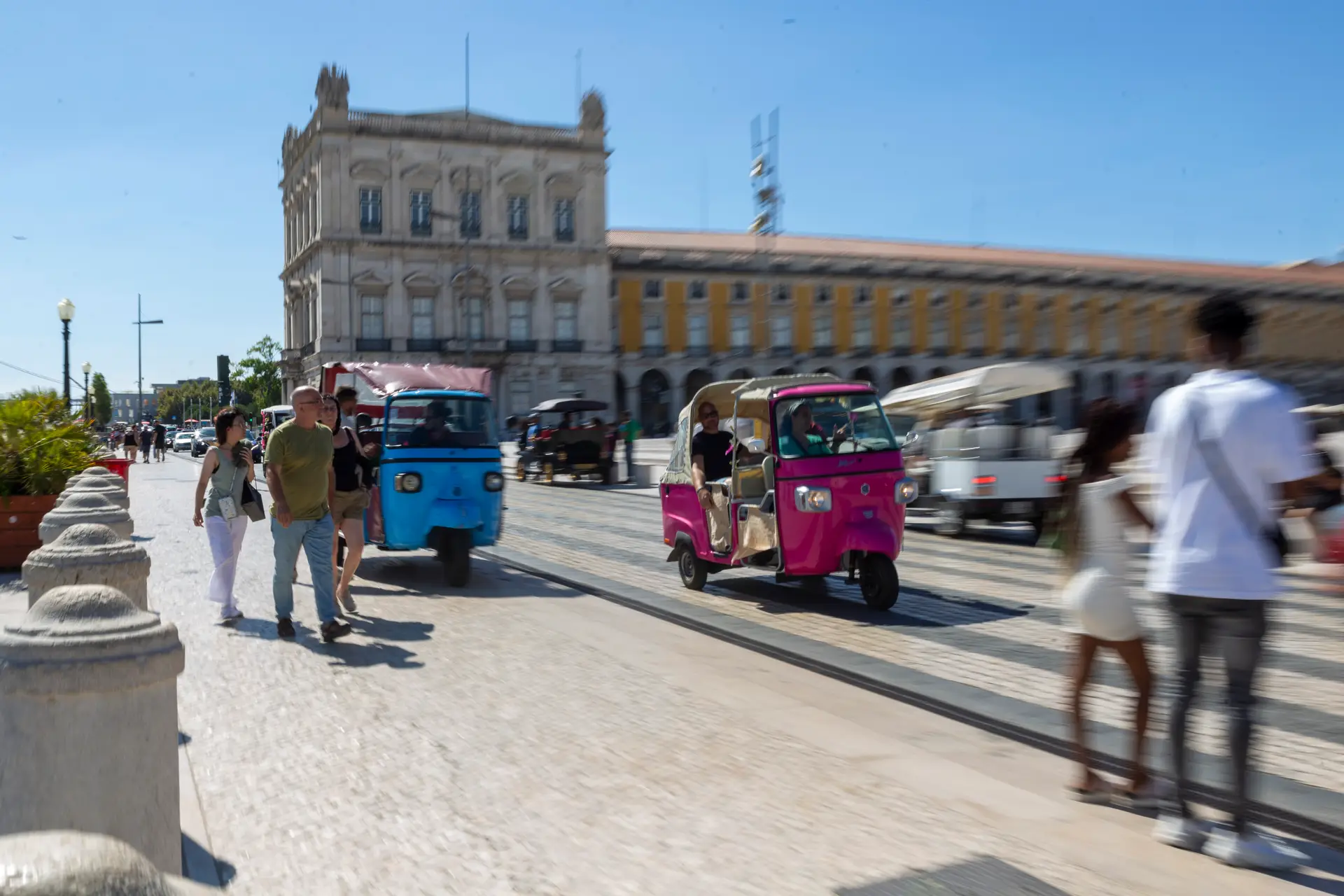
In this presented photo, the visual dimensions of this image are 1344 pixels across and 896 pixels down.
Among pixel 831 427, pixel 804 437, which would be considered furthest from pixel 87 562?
pixel 831 427

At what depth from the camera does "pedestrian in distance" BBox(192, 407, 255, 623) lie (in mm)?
9188

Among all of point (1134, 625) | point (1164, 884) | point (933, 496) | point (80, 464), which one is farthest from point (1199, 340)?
point (933, 496)

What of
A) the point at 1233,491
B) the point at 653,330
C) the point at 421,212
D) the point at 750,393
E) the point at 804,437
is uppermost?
the point at 421,212

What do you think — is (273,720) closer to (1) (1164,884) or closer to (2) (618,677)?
(2) (618,677)

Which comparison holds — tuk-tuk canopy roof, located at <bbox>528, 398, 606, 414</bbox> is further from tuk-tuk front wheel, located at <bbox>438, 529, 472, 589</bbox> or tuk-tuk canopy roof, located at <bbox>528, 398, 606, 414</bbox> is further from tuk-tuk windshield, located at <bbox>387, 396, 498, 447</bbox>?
tuk-tuk front wheel, located at <bbox>438, 529, 472, 589</bbox>

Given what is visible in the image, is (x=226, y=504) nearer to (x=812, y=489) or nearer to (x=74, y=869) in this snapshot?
(x=812, y=489)

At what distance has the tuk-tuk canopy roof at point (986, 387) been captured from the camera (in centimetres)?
1997

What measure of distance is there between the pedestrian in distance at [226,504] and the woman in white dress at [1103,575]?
6.60 m

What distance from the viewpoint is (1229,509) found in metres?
4.01

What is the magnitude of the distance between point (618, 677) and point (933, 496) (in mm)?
11604

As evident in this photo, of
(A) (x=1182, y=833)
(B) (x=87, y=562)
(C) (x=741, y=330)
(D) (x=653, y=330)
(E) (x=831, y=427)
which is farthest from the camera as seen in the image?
(C) (x=741, y=330)

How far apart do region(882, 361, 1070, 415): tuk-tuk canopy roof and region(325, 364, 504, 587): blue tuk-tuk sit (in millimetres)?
9833

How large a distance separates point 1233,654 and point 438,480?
8788 mm

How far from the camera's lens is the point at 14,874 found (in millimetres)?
1638
